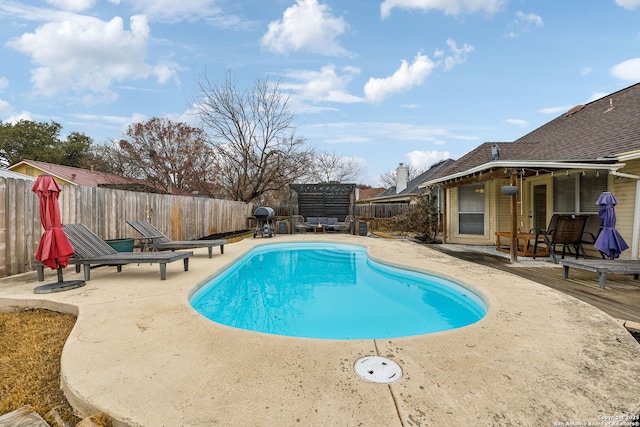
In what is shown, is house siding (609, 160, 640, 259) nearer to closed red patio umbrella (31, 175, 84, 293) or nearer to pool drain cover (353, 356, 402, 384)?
pool drain cover (353, 356, 402, 384)

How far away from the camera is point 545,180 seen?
7.80 m

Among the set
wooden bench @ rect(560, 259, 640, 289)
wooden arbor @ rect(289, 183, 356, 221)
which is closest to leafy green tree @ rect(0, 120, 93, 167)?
wooden arbor @ rect(289, 183, 356, 221)

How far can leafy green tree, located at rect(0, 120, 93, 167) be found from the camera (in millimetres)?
23734

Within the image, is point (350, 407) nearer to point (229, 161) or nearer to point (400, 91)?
point (400, 91)

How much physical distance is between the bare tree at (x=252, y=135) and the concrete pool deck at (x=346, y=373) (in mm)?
14598

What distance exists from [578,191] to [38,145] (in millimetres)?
34490

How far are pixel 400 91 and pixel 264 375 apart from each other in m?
14.6

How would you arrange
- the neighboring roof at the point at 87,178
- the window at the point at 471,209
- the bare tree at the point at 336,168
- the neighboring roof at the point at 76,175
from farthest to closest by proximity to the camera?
the bare tree at the point at 336,168 < the neighboring roof at the point at 76,175 < the neighboring roof at the point at 87,178 < the window at the point at 471,209

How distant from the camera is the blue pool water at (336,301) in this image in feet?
12.2

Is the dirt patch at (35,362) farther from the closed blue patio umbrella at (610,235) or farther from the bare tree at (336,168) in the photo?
the bare tree at (336,168)

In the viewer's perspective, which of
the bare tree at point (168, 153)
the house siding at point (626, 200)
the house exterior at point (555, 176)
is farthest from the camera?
the bare tree at point (168, 153)

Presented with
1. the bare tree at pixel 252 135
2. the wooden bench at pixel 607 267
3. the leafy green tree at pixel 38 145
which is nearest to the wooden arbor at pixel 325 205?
the bare tree at pixel 252 135

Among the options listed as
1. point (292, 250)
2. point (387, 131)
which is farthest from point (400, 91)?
point (292, 250)

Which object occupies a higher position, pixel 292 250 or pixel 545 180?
pixel 545 180
